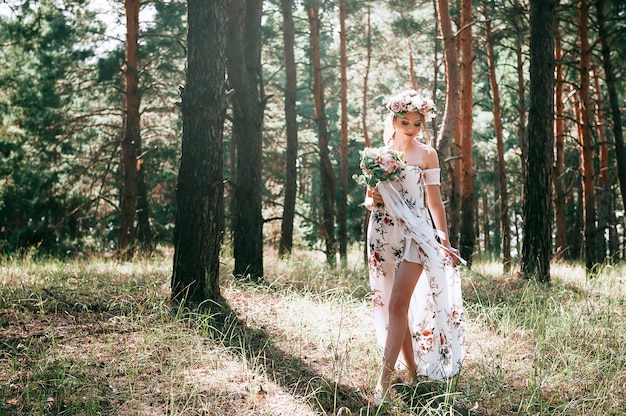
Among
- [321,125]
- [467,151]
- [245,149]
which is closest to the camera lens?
[245,149]

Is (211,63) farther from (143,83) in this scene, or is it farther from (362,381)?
(143,83)

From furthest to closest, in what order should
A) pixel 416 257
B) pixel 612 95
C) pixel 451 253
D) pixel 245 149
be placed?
1. pixel 612 95
2. pixel 245 149
3. pixel 451 253
4. pixel 416 257

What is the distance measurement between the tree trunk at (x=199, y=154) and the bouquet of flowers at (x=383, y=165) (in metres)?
2.09

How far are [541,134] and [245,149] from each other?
4490 mm

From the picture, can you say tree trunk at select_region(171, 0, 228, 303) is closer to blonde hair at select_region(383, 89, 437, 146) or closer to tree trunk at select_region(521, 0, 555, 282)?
blonde hair at select_region(383, 89, 437, 146)

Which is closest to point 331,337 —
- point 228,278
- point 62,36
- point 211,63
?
point 228,278

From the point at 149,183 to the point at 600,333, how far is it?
18.5 m

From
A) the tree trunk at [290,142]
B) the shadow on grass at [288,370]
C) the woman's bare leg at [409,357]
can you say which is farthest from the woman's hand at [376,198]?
the tree trunk at [290,142]

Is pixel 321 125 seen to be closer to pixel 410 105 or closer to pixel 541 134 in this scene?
pixel 541 134

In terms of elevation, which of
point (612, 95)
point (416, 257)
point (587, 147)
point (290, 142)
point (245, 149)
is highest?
point (612, 95)

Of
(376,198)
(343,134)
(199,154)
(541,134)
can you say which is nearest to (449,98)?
(541,134)

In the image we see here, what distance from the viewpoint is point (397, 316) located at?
4195mm

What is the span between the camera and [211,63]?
5.87 m

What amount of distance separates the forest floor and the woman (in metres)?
0.26
